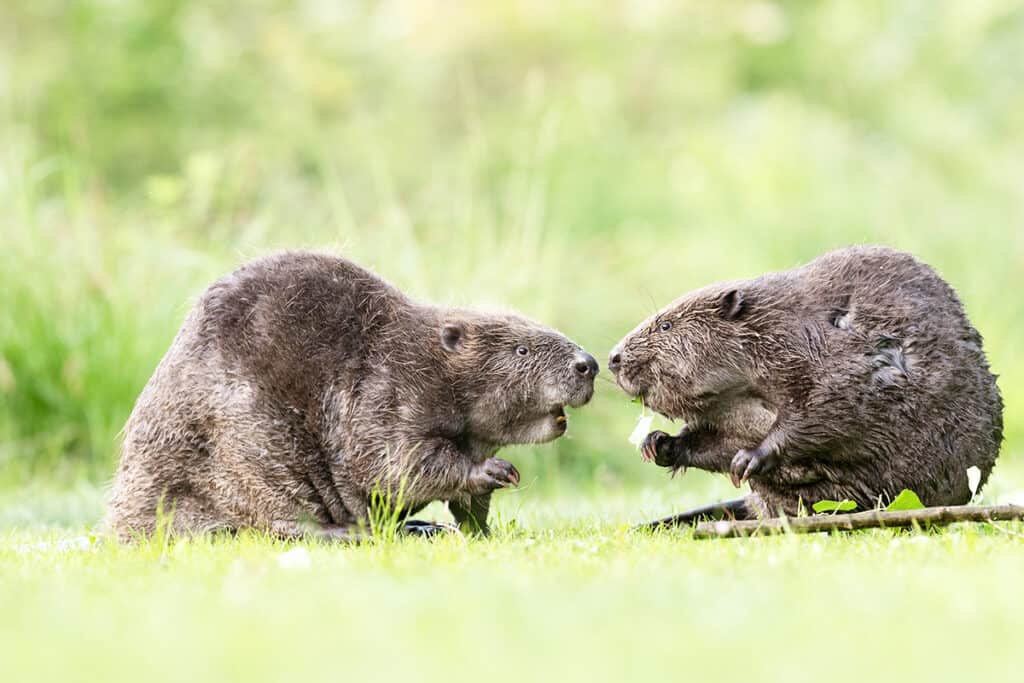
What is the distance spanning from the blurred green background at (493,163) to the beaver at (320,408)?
0.38 metres

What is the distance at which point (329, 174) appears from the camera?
10.4m

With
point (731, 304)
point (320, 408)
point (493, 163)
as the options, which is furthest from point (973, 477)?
point (493, 163)

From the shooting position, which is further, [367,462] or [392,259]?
[392,259]

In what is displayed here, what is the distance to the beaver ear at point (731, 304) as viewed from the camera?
544cm

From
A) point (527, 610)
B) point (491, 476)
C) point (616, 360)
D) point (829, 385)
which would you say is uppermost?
point (616, 360)

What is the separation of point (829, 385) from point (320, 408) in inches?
76.8

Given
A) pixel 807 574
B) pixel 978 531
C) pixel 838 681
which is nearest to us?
pixel 838 681

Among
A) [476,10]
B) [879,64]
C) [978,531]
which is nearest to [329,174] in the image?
[978,531]

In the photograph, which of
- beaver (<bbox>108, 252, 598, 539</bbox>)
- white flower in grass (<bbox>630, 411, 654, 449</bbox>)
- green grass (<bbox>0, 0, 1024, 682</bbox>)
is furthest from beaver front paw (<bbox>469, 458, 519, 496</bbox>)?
white flower in grass (<bbox>630, 411, 654, 449</bbox>)

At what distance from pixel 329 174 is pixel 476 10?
1187cm

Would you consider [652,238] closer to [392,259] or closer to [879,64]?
[392,259]

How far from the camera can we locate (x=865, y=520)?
15.3ft

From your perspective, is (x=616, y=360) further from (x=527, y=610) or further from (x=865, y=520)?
(x=527, y=610)

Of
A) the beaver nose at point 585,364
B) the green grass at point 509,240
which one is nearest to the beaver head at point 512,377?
the beaver nose at point 585,364
